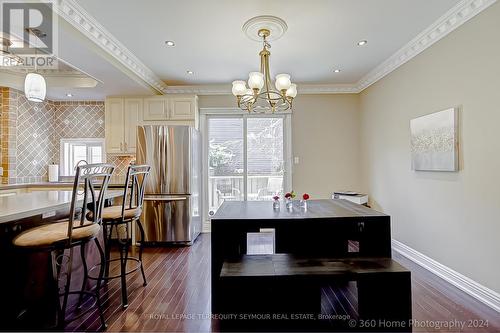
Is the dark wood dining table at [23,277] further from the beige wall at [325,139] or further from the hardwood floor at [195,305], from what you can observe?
the beige wall at [325,139]

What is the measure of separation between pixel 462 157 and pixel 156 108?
13.4ft

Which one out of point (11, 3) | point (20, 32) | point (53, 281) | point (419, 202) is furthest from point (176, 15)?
point (419, 202)

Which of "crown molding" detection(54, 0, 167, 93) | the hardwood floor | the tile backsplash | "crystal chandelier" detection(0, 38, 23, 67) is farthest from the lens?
the tile backsplash

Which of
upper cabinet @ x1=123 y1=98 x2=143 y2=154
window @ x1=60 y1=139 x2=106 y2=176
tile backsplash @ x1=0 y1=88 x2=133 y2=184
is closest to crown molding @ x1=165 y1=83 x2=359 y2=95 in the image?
upper cabinet @ x1=123 y1=98 x2=143 y2=154

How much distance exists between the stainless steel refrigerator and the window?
153cm

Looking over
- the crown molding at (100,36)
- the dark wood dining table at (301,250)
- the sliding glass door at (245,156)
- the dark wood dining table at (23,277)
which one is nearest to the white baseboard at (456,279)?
the dark wood dining table at (301,250)

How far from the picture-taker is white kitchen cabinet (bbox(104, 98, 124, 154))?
13.7 feet

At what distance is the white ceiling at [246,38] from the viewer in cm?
229

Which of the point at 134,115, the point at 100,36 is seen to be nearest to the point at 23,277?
the point at 100,36

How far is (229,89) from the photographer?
4.55 meters

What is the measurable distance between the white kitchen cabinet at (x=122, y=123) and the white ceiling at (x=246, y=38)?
804mm

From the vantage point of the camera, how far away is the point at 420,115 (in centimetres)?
302

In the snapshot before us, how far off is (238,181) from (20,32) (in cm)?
337

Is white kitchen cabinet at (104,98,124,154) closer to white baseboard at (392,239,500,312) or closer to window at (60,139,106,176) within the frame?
window at (60,139,106,176)
